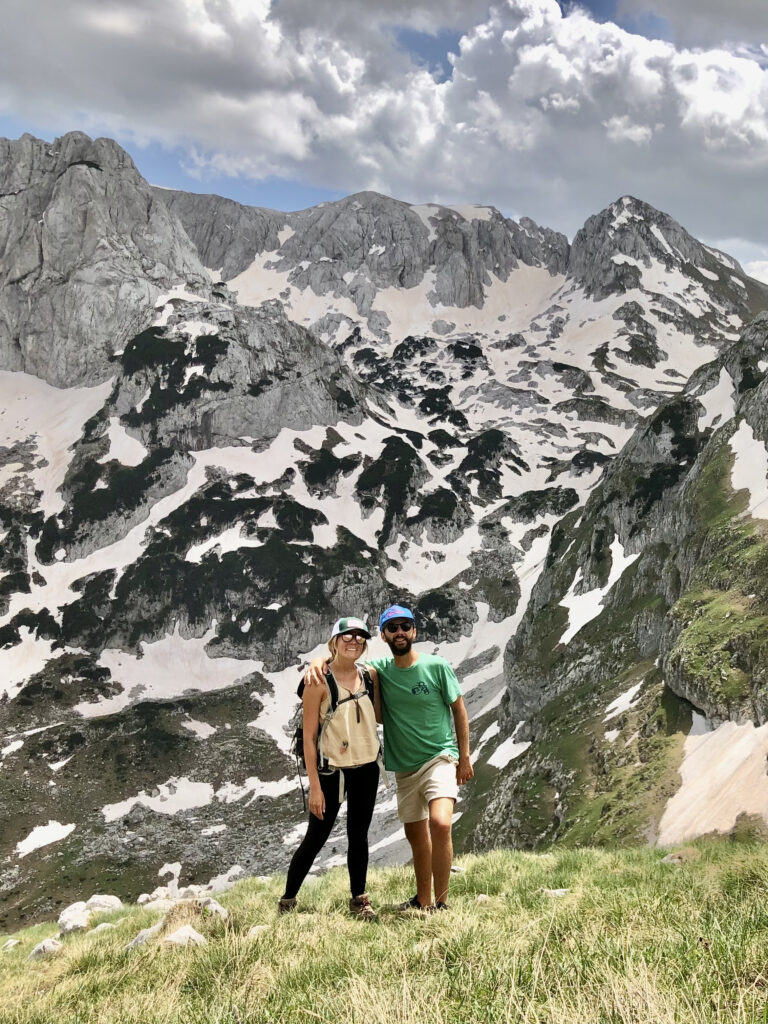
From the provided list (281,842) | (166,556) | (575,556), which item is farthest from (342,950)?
(166,556)

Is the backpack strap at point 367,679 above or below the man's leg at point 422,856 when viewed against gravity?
above

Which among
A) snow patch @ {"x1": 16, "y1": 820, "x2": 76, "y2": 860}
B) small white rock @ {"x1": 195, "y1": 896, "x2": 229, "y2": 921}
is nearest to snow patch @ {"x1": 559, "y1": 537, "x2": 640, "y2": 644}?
snow patch @ {"x1": 16, "y1": 820, "x2": 76, "y2": 860}

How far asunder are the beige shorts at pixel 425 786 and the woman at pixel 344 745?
448 mm

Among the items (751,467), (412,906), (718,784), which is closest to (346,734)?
(412,906)

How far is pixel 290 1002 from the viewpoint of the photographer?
3811 mm

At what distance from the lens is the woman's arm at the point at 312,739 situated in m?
7.19

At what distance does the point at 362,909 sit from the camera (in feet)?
23.6

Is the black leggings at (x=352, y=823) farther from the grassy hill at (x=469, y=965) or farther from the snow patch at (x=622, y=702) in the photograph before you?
the snow patch at (x=622, y=702)

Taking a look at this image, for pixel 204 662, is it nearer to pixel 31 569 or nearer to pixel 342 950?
pixel 31 569

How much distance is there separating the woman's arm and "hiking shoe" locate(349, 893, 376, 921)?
1.14 metres

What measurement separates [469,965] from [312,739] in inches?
141

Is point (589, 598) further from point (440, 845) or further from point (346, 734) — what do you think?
point (346, 734)

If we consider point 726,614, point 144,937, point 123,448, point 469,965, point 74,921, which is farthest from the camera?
point 123,448

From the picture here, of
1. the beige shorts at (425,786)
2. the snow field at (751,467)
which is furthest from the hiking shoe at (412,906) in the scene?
the snow field at (751,467)
